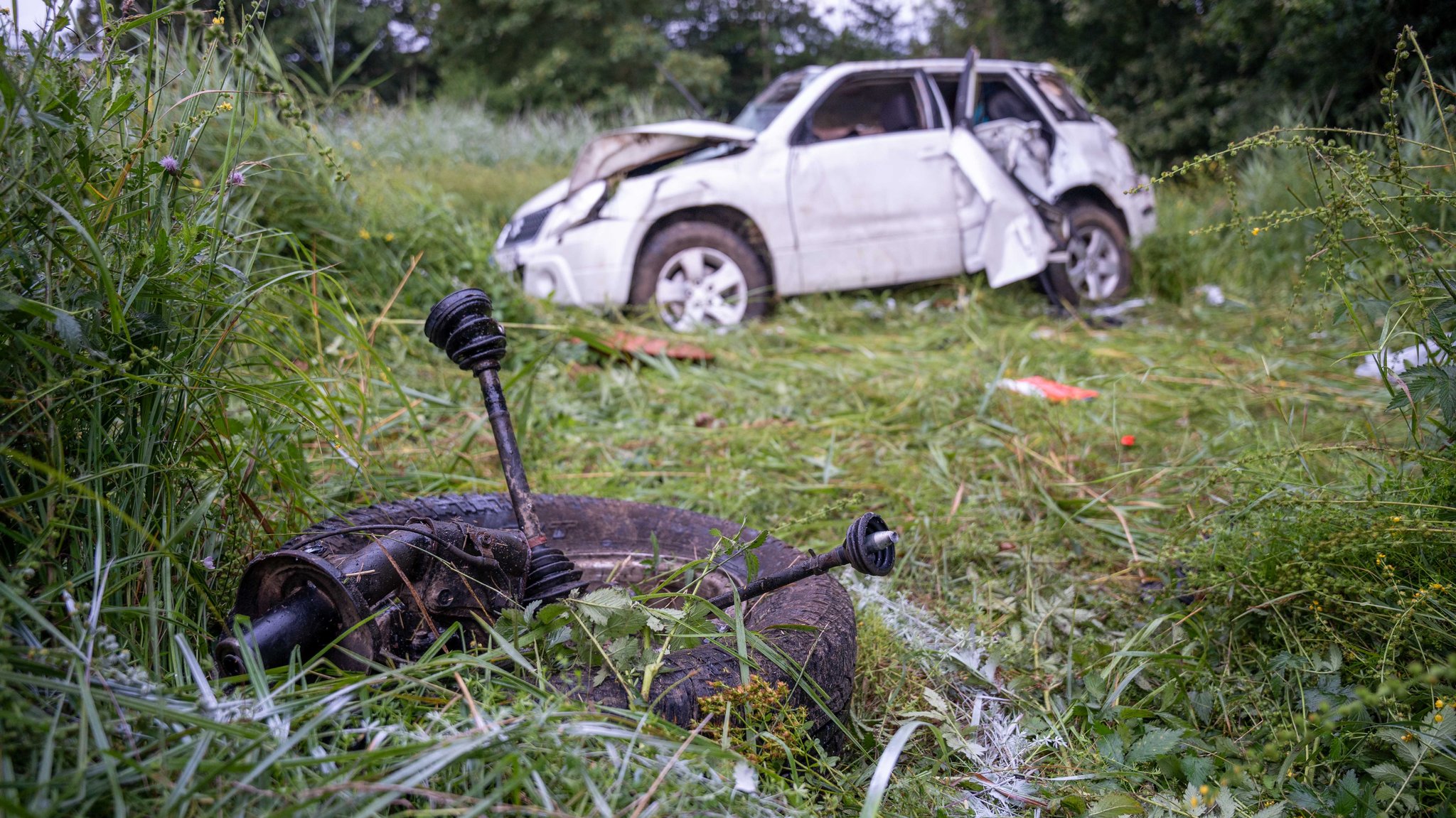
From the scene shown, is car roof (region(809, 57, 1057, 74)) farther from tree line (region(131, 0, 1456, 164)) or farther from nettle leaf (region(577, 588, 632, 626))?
nettle leaf (region(577, 588, 632, 626))

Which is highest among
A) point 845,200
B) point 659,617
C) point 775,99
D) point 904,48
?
point 904,48

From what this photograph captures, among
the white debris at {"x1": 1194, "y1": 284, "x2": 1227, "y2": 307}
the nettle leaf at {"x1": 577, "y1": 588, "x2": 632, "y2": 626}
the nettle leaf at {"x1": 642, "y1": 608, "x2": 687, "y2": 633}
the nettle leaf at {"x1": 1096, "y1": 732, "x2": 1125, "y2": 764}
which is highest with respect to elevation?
the nettle leaf at {"x1": 577, "y1": 588, "x2": 632, "y2": 626}

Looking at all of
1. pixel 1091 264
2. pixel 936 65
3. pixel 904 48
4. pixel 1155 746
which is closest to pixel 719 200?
pixel 936 65

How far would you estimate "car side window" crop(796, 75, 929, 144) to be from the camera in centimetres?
581

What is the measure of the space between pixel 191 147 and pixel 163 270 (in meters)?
0.25

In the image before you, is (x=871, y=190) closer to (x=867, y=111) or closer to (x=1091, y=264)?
(x=867, y=111)

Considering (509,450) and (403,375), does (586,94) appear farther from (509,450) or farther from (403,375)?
(509,450)

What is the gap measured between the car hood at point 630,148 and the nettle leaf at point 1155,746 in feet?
14.3

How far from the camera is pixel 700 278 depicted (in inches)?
208

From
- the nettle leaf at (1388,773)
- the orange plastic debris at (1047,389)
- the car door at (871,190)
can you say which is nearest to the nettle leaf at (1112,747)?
the nettle leaf at (1388,773)

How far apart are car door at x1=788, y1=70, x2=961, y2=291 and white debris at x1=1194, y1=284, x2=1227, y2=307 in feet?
5.95

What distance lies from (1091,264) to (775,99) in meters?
2.57

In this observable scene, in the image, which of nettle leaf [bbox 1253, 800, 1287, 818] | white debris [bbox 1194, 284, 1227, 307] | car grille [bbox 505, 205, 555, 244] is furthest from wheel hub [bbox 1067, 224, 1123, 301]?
nettle leaf [bbox 1253, 800, 1287, 818]

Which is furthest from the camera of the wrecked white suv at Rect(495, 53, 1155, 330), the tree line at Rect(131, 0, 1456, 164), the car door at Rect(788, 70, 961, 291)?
the tree line at Rect(131, 0, 1456, 164)
